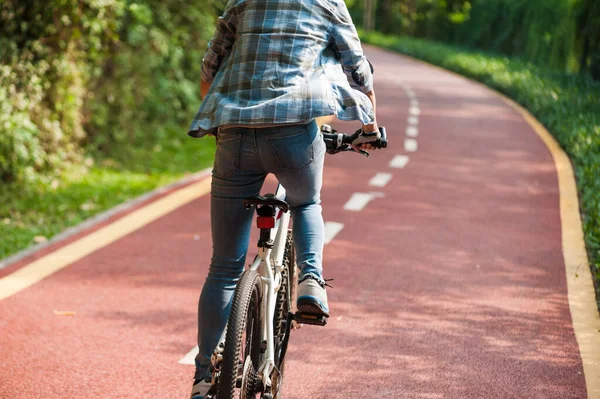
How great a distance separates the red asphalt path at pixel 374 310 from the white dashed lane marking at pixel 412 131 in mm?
4872

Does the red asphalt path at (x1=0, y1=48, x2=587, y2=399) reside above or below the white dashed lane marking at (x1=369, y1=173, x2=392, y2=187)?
above

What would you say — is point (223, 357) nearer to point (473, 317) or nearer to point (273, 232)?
point (273, 232)

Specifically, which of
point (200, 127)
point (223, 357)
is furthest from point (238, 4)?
point (223, 357)

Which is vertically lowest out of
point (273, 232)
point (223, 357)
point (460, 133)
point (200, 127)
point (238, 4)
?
point (460, 133)

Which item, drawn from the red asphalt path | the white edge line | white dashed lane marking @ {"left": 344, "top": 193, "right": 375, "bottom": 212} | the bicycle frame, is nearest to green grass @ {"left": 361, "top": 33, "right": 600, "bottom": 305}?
the red asphalt path

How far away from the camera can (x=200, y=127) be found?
346 centimetres

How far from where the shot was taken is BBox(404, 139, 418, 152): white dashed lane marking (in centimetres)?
1338

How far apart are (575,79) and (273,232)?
16.5 metres

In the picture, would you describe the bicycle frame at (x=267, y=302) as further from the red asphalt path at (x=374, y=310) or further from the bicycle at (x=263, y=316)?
the red asphalt path at (x=374, y=310)

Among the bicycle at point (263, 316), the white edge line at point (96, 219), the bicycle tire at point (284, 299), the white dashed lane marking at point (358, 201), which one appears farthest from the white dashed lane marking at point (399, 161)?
the bicycle at point (263, 316)

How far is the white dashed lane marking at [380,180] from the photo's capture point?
1048 centimetres

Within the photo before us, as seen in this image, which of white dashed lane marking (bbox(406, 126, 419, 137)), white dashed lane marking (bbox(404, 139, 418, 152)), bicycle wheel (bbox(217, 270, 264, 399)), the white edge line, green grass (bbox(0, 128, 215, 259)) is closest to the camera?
bicycle wheel (bbox(217, 270, 264, 399))

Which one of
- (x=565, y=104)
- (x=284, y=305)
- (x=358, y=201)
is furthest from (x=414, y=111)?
(x=284, y=305)

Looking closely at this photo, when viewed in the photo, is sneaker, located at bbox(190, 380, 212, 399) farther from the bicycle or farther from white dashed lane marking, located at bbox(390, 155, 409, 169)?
white dashed lane marking, located at bbox(390, 155, 409, 169)
